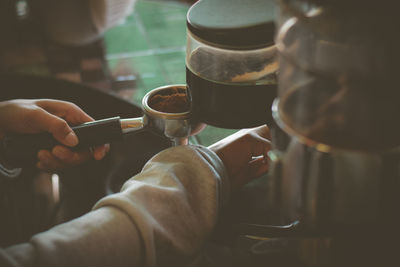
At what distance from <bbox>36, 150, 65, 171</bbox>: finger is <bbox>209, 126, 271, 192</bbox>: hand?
256 mm

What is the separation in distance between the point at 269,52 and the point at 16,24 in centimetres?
135

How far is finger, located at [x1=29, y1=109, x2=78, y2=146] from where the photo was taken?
66 centimetres

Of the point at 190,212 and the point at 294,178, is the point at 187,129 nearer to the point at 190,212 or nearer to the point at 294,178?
the point at 190,212

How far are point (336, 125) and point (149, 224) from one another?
0.83ft

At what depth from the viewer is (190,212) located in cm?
58

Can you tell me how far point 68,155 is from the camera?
0.71 meters

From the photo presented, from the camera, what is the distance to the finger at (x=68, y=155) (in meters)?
0.66

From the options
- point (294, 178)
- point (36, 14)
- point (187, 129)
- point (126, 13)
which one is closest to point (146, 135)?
point (187, 129)

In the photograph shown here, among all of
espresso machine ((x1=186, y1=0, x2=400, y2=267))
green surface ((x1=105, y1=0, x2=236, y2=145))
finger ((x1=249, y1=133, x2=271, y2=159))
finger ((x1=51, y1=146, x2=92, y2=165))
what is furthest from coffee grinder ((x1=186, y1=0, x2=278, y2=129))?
green surface ((x1=105, y1=0, x2=236, y2=145))

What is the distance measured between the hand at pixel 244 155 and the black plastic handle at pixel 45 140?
16cm

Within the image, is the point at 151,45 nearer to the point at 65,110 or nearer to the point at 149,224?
the point at 65,110

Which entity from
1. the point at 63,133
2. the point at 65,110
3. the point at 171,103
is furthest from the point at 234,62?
the point at 65,110

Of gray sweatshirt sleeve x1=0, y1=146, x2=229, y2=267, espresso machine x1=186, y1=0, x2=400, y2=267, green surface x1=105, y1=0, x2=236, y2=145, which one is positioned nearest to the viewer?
espresso machine x1=186, y1=0, x2=400, y2=267

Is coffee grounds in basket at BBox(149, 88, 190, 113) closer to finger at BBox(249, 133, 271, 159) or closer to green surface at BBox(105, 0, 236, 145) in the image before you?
finger at BBox(249, 133, 271, 159)
